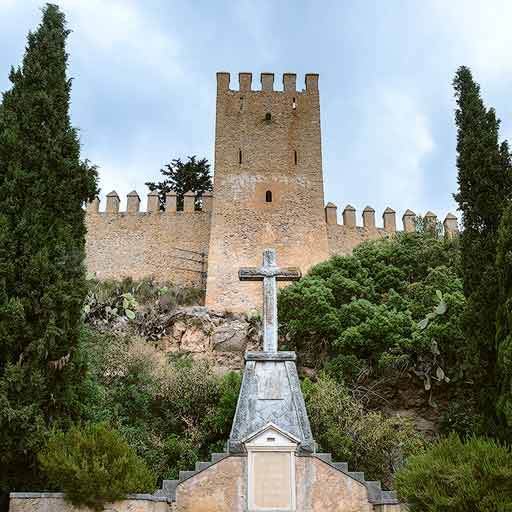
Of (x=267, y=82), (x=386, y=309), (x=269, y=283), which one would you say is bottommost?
(x=269, y=283)

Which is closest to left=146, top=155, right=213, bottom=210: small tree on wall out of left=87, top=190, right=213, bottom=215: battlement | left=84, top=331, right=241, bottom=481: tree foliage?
left=87, top=190, right=213, bottom=215: battlement

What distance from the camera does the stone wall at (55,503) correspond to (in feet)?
32.2

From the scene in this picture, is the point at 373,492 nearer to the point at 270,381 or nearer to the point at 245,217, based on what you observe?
the point at 270,381

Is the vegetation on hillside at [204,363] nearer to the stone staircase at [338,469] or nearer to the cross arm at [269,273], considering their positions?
the stone staircase at [338,469]

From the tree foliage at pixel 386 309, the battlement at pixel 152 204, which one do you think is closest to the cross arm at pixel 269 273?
the tree foliage at pixel 386 309

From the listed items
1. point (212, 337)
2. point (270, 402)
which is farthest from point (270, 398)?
point (212, 337)

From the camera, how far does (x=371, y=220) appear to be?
3059 centimetres

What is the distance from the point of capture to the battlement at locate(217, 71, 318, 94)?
30.6 meters

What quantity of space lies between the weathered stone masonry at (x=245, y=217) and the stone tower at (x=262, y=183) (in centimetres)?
4

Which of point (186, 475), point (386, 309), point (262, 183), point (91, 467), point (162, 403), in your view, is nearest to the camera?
point (91, 467)

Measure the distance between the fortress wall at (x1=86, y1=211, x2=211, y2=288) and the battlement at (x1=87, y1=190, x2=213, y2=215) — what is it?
0.24 metres

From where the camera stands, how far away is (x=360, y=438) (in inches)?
601

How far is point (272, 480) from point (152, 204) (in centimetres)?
2191

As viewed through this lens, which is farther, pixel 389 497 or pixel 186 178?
pixel 186 178
